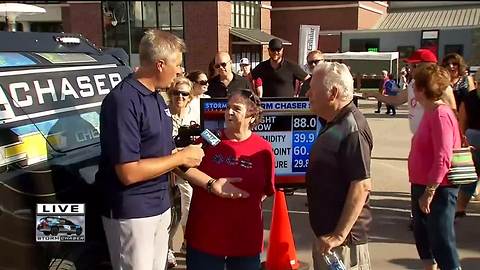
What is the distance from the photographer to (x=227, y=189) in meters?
2.76

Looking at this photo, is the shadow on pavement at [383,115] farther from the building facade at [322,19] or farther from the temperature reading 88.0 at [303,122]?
the building facade at [322,19]

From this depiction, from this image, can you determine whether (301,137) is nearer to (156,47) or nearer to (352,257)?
(352,257)

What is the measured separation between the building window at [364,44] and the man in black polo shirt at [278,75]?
38.8 metres

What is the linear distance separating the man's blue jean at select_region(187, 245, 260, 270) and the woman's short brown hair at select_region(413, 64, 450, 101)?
1.75 meters

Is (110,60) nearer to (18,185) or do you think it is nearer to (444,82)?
(18,185)

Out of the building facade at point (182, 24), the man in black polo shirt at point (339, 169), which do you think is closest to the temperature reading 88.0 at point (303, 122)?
the man in black polo shirt at point (339, 169)

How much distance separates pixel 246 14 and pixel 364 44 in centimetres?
1166

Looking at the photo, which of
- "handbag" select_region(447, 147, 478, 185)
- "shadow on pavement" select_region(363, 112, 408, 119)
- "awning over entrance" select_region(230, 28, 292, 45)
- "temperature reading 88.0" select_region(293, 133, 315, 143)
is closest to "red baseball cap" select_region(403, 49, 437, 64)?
"handbag" select_region(447, 147, 478, 185)

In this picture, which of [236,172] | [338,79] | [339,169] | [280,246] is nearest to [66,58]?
[236,172]

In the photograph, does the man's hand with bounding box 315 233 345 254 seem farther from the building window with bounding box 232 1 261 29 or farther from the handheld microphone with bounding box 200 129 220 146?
the building window with bounding box 232 1 261 29

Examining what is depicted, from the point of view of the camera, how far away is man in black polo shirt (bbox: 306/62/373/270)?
2.47 meters

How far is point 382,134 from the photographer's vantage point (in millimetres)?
12852

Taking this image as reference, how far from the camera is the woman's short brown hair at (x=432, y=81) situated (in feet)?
11.7

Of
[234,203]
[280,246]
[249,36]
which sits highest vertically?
[249,36]
